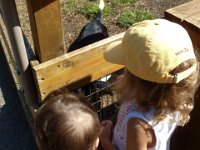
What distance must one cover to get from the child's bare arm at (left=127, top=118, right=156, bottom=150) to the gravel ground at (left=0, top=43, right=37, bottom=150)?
4.74ft

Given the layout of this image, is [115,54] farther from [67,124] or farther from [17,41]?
[17,41]

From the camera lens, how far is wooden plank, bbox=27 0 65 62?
2008 mm

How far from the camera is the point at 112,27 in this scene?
165 inches

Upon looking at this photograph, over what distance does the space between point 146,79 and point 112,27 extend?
2.45m

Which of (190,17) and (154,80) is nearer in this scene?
(154,80)

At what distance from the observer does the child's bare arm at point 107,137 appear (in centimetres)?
224

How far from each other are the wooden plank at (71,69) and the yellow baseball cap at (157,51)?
1.39 feet

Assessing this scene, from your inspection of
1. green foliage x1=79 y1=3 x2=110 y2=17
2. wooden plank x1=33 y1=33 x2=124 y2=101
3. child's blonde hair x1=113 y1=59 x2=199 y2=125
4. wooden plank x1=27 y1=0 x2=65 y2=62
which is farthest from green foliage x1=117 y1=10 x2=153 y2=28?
child's blonde hair x1=113 y1=59 x2=199 y2=125

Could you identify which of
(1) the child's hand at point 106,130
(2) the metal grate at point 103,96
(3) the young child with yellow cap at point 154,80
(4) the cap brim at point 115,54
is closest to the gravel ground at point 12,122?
(2) the metal grate at point 103,96

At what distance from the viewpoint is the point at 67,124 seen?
67.5 inches

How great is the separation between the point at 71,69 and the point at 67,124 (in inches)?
21.2

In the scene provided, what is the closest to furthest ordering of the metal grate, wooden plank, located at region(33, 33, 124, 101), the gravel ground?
wooden plank, located at region(33, 33, 124, 101) < the metal grate < the gravel ground

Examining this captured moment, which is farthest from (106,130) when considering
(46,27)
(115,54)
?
(46,27)

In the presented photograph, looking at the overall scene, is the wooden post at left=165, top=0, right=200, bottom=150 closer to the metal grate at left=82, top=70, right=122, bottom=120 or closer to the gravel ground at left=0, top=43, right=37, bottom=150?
the metal grate at left=82, top=70, right=122, bottom=120
